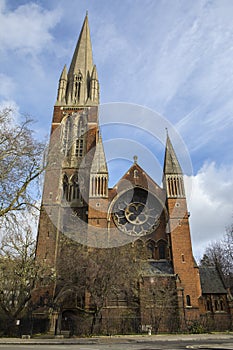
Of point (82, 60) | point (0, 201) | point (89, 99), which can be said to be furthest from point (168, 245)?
point (82, 60)

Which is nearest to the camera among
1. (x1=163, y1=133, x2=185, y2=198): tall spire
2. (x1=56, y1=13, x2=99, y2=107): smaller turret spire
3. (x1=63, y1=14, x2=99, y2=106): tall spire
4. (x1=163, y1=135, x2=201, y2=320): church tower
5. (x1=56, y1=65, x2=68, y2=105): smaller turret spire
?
(x1=163, y1=135, x2=201, y2=320): church tower

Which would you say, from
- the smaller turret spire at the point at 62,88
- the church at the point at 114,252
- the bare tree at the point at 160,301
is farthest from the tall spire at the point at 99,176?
the smaller turret spire at the point at 62,88

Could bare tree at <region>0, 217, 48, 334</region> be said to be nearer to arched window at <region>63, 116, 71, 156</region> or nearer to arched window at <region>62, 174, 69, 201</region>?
arched window at <region>62, 174, 69, 201</region>

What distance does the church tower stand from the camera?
2312 centimetres

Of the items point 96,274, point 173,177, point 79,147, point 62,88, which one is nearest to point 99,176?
point 79,147

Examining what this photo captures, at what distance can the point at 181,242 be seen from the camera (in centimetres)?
2588

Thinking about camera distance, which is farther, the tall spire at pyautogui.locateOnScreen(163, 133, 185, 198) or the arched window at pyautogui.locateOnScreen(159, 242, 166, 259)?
the tall spire at pyautogui.locateOnScreen(163, 133, 185, 198)

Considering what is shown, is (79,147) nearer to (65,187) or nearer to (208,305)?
(65,187)

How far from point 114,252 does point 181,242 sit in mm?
7540

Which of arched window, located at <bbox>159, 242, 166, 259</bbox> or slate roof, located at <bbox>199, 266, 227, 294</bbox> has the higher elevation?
arched window, located at <bbox>159, 242, 166, 259</bbox>

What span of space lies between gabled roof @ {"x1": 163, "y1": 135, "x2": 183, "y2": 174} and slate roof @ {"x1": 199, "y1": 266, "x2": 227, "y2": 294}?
10.4m

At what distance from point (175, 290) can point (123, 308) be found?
439 cm

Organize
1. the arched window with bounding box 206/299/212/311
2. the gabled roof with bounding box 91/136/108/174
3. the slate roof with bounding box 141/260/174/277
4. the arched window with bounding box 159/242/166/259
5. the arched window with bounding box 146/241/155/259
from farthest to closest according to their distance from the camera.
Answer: the gabled roof with bounding box 91/136/108/174, the arched window with bounding box 159/242/166/259, the arched window with bounding box 146/241/155/259, the arched window with bounding box 206/299/212/311, the slate roof with bounding box 141/260/174/277

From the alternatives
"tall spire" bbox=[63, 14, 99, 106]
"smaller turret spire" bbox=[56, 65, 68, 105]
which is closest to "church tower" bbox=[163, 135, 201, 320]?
"tall spire" bbox=[63, 14, 99, 106]
